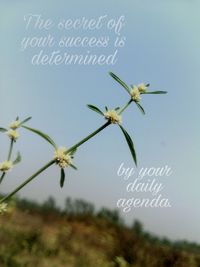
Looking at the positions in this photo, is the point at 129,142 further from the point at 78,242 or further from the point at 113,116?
the point at 78,242

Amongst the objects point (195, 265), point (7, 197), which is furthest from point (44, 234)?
point (7, 197)

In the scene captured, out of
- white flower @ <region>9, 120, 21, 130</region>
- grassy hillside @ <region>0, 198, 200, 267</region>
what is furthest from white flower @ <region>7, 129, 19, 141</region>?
grassy hillside @ <region>0, 198, 200, 267</region>

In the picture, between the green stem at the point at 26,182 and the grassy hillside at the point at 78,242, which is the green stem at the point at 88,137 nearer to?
the green stem at the point at 26,182

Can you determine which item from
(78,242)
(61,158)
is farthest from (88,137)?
(78,242)

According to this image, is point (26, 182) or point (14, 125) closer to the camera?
point (26, 182)

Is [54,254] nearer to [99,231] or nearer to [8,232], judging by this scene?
[8,232]

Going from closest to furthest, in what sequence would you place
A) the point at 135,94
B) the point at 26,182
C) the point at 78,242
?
the point at 26,182 < the point at 135,94 < the point at 78,242

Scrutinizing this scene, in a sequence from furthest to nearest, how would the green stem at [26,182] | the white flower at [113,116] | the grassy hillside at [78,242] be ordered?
the grassy hillside at [78,242] < the white flower at [113,116] < the green stem at [26,182]

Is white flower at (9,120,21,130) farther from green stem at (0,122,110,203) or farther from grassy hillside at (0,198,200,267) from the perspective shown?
grassy hillside at (0,198,200,267)

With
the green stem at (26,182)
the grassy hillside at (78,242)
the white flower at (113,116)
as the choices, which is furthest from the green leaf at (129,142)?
the grassy hillside at (78,242)
